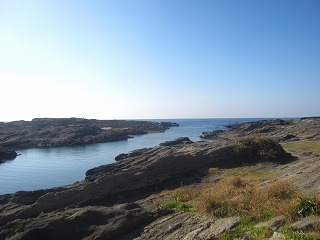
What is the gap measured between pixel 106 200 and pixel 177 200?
8.62m

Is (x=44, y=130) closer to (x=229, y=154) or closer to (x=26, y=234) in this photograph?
(x=229, y=154)

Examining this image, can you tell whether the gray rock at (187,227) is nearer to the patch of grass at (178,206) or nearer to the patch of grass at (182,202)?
the patch of grass at (178,206)

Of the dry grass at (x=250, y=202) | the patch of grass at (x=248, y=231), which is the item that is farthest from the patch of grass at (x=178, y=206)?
the patch of grass at (x=248, y=231)

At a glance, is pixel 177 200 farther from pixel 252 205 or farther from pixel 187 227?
pixel 252 205

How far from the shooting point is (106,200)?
1142 inches

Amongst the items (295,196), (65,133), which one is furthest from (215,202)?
(65,133)

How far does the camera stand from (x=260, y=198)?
18156 millimetres

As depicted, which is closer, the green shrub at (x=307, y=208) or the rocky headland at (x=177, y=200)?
the green shrub at (x=307, y=208)

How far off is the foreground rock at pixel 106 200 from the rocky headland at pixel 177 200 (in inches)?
2.3

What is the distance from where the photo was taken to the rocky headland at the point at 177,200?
1725 cm

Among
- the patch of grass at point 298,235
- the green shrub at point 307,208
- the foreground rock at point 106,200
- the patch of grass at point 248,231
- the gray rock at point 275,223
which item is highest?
the green shrub at point 307,208

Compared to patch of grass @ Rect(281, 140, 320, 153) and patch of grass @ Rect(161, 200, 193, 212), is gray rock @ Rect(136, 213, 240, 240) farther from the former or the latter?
patch of grass @ Rect(281, 140, 320, 153)

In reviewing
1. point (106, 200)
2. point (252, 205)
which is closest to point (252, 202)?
point (252, 205)

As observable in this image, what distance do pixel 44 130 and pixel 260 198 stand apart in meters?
148
